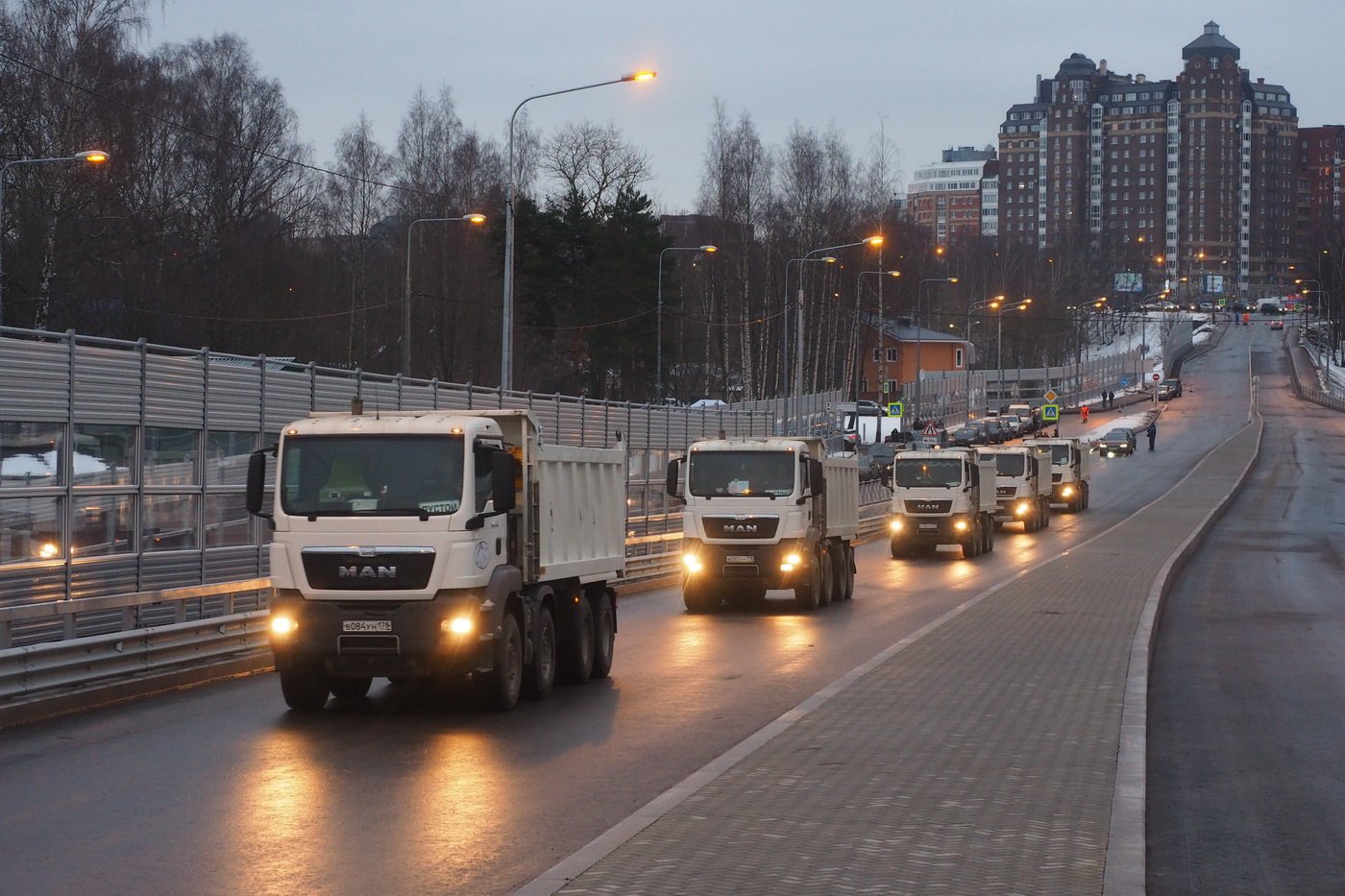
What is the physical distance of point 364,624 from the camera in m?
13.0

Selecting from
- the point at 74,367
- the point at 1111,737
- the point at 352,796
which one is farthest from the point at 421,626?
the point at 74,367

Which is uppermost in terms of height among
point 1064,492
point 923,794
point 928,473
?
point 928,473

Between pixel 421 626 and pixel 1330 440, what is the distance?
88.9 m

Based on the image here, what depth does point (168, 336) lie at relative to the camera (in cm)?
5644

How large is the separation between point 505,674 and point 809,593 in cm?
1185

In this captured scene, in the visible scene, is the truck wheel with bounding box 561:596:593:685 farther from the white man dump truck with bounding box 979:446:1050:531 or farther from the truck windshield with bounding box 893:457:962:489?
the white man dump truck with bounding box 979:446:1050:531

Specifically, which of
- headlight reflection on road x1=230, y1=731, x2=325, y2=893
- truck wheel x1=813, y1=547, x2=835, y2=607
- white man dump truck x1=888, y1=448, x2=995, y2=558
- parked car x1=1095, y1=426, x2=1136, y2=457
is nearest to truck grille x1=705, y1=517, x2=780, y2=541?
truck wheel x1=813, y1=547, x2=835, y2=607

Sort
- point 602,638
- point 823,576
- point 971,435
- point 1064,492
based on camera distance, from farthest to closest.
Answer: point 971,435, point 1064,492, point 823,576, point 602,638

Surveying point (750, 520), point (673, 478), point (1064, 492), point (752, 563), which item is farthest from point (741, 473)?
point (1064, 492)

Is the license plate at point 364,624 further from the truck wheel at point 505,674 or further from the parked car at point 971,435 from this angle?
the parked car at point 971,435

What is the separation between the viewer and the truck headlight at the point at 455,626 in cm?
1297

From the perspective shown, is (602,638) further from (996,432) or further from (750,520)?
(996,432)

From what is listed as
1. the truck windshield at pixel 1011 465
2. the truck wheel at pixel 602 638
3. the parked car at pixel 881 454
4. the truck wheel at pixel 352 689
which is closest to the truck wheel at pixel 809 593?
the truck wheel at pixel 602 638

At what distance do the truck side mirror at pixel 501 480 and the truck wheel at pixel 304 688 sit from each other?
201 cm
